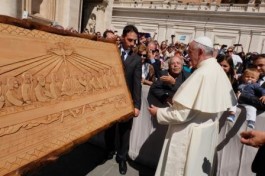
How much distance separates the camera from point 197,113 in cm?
284

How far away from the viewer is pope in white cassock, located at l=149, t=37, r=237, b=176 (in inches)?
107

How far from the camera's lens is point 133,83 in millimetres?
3744

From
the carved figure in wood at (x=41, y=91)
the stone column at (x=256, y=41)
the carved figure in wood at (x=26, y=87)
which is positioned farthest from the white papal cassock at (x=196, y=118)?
the stone column at (x=256, y=41)

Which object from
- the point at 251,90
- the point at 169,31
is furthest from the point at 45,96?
the point at 169,31

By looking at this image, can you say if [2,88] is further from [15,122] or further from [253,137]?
[253,137]

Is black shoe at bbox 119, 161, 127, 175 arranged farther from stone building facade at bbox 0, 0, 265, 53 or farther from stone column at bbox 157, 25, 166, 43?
stone column at bbox 157, 25, 166, 43

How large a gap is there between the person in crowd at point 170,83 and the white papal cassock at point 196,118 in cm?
86

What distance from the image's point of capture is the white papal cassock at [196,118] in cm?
272

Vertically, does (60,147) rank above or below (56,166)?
above

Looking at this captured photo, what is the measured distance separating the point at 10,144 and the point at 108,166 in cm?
260

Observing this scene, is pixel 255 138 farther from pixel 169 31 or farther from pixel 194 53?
pixel 169 31

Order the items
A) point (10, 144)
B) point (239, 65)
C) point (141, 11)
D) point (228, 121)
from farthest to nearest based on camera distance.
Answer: point (141, 11), point (239, 65), point (228, 121), point (10, 144)

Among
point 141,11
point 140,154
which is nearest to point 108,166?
point 140,154

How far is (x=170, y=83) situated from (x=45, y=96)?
2.10 meters
